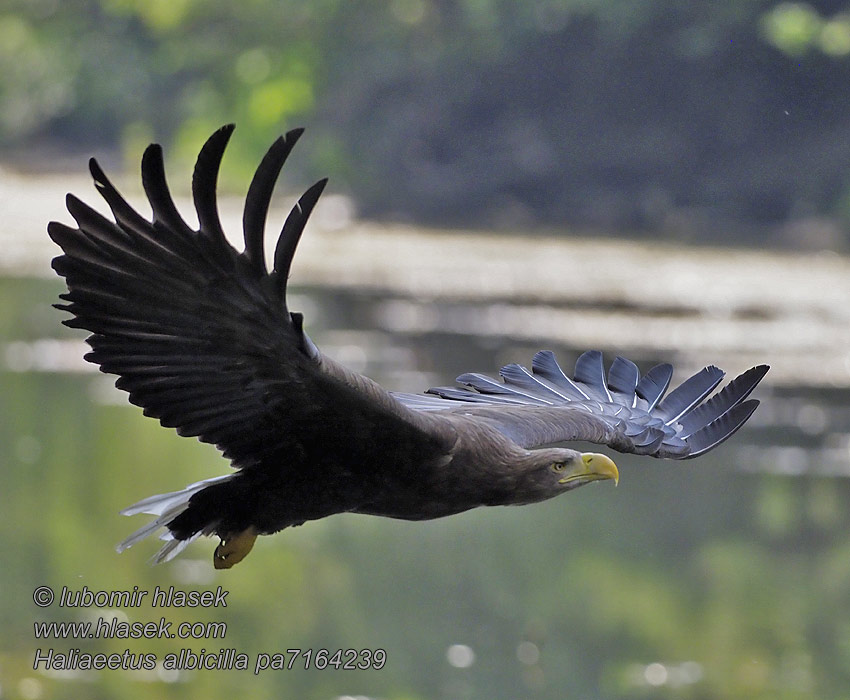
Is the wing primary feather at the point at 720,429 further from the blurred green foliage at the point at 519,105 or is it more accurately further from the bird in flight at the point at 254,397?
the blurred green foliage at the point at 519,105

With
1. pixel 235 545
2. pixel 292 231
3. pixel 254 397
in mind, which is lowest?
pixel 235 545

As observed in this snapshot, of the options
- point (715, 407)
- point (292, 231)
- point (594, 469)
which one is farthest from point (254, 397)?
point (715, 407)

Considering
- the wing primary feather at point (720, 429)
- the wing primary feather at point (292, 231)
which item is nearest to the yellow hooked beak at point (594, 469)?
the wing primary feather at point (720, 429)

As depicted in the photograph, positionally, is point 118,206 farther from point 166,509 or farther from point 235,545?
point 235,545

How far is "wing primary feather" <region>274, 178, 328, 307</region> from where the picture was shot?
3881mm

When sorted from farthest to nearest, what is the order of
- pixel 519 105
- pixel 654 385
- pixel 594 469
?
pixel 519 105, pixel 654 385, pixel 594 469

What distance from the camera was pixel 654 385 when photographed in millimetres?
6246

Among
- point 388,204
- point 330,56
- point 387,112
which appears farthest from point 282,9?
point 388,204

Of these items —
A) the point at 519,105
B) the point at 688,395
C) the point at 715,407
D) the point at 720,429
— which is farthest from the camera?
the point at 519,105

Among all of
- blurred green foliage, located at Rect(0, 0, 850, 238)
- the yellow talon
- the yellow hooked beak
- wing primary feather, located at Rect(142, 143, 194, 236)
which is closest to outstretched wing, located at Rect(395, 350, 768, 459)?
the yellow hooked beak

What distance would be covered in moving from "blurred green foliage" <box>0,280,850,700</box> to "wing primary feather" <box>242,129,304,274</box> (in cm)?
493

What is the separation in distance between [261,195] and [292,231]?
0.12 meters

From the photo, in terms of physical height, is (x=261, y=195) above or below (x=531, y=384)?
below

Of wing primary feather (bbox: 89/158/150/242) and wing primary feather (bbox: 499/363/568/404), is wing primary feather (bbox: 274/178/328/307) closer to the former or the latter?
wing primary feather (bbox: 89/158/150/242)
